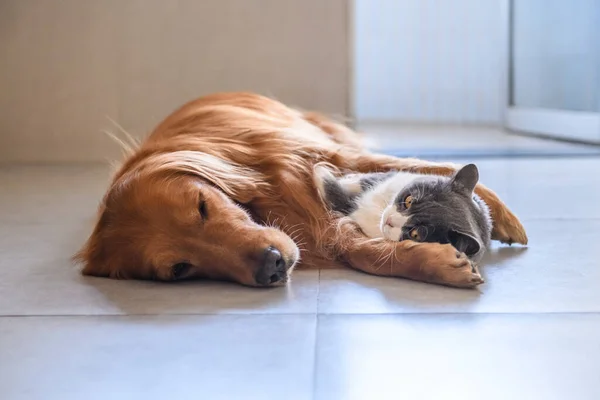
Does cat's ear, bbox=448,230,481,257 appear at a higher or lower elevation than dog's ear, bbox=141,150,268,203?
lower

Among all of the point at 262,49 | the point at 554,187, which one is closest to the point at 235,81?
the point at 262,49

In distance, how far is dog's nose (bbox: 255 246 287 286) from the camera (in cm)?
154

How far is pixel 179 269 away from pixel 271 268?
225mm

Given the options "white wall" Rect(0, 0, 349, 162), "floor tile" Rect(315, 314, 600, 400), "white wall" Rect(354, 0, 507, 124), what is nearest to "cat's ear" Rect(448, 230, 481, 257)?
"floor tile" Rect(315, 314, 600, 400)

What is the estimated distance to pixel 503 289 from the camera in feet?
5.01

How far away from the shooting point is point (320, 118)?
2.89 metres

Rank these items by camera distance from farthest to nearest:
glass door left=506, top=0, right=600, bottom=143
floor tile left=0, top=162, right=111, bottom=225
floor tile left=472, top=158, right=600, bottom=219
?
glass door left=506, top=0, right=600, bottom=143
floor tile left=0, top=162, right=111, bottom=225
floor tile left=472, top=158, right=600, bottom=219

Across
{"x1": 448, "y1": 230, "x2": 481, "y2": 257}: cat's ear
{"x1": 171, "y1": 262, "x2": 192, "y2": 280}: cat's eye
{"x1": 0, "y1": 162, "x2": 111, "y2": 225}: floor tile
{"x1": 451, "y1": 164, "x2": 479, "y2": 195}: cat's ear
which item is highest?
{"x1": 451, "y1": 164, "x2": 479, "y2": 195}: cat's ear

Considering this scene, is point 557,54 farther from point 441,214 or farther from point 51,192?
point 441,214

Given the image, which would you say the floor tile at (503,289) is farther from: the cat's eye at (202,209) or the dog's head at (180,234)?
the cat's eye at (202,209)

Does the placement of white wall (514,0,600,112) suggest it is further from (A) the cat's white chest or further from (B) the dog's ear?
(B) the dog's ear

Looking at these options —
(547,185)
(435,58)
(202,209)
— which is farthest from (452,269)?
(435,58)

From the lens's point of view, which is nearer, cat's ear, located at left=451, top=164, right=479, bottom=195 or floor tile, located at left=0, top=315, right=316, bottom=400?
floor tile, located at left=0, top=315, right=316, bottom=400

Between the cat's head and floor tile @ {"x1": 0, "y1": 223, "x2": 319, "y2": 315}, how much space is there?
0.76 feet
